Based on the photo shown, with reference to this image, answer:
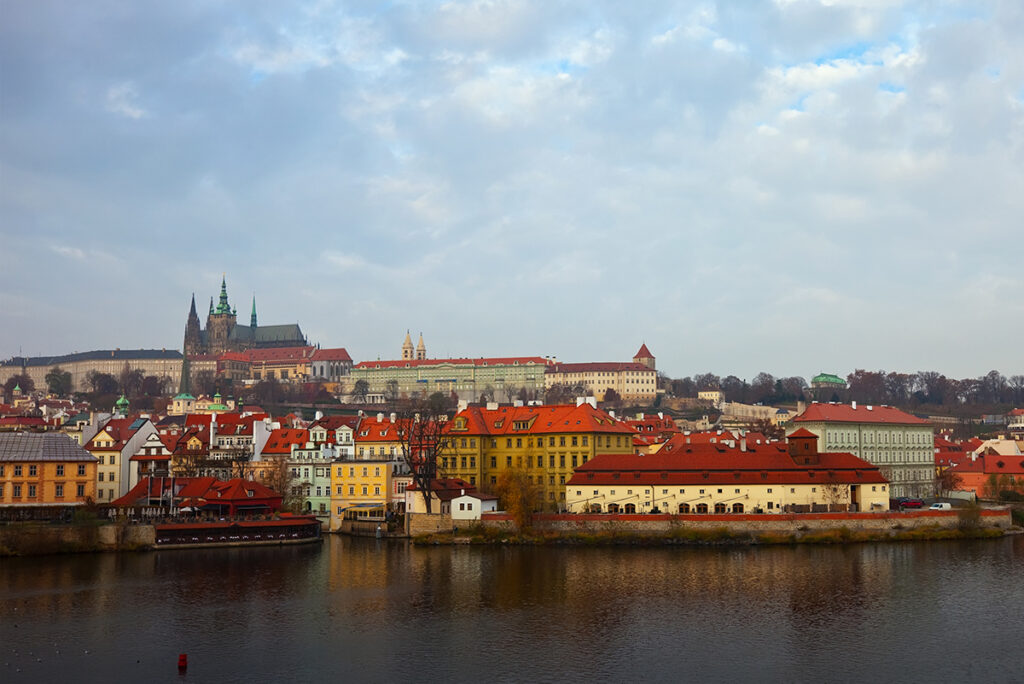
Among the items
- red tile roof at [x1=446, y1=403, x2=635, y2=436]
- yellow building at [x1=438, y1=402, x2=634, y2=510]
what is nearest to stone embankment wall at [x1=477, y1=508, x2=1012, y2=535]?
yellow building at [x1=438, y1=402, x2=634, y2=510]

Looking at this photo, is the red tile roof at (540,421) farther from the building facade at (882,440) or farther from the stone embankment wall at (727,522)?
the building facade at (882,440)

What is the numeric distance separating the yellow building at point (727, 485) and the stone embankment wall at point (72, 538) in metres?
27.6

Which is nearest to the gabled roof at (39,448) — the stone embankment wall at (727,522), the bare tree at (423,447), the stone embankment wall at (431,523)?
the bare tree at (423,447)

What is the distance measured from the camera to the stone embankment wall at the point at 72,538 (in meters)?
58.9

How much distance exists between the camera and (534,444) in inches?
3088

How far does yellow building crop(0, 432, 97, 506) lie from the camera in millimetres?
65750

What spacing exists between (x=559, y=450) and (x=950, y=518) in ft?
89.2

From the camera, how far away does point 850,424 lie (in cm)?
9100

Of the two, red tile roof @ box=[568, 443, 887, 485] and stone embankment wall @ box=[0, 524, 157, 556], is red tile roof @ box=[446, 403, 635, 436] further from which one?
stone embankment wall @ box=[0, 524, 157, 556]

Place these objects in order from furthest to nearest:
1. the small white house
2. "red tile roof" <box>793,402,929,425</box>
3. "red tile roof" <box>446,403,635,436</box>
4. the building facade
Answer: "red tile roof" <box>793,402,929,425</box> → the building facade → "red tile roof" <box>446,403,635,436</box> → the small white house

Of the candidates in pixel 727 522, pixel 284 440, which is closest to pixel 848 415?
pixel 727 522

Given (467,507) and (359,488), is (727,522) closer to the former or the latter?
(467,507)

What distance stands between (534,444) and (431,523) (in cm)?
1452

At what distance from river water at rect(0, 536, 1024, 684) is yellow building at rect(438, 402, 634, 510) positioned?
1902 cm
